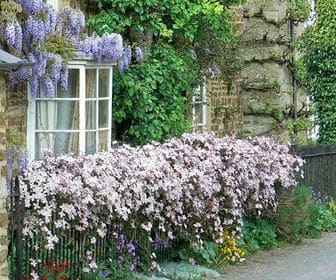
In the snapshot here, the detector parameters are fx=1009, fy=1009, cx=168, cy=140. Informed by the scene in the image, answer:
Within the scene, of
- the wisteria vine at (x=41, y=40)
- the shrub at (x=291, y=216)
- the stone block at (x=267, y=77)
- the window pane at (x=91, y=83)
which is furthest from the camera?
the stone block at (x=267, y=77)

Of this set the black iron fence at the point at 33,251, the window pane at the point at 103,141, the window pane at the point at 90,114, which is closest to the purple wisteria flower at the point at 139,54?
the window pane at the point at 90,114

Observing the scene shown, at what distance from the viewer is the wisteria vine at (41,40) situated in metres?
12.2

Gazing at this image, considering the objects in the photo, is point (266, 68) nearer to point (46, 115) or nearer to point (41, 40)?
point (46, 115)

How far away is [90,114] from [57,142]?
66 cm

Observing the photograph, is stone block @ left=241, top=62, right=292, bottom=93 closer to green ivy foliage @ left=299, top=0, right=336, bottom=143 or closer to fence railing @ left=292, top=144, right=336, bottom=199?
green ivy foliage @ left=299, top=0, right=336, bottom=143

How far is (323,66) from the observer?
19094 mm

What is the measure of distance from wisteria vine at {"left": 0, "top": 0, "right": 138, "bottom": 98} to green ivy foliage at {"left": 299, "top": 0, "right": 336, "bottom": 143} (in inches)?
279

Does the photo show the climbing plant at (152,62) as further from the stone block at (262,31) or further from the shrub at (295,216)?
the stone block at (262,31)

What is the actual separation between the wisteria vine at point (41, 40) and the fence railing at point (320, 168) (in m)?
4.90

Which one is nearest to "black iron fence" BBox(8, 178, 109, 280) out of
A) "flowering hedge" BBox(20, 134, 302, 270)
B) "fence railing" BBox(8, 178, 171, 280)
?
"fence railing" BBox(8, 178, 171, 280)

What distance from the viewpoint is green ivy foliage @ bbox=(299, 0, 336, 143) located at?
62.5 feet

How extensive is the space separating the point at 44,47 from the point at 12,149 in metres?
2.02

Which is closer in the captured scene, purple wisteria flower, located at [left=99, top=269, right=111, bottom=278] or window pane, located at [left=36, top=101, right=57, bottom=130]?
purple wisteria flower, located at [left=99, top=269, right=111, bottom=278]

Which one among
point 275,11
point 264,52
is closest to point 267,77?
point 264,52
